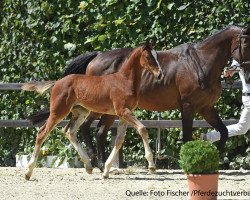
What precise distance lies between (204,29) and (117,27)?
146 centimetres

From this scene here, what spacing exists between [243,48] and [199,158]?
323cm

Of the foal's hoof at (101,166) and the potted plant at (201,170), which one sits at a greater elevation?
the potted plant at (201,170)

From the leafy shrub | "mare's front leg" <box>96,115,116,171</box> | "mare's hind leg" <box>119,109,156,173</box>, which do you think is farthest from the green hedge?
the leafy shrub

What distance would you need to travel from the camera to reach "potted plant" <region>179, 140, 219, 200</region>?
8.30 meters

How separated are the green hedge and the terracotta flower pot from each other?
4.41 meters

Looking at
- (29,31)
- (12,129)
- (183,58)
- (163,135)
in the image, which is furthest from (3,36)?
(183,58)

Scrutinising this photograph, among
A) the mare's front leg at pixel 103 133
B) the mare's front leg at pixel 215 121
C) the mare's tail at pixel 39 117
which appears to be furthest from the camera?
the mare's front leg at pixel 103 133

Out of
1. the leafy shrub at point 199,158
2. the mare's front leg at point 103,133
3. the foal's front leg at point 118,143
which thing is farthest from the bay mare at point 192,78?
the leafy shrub at point 199,158

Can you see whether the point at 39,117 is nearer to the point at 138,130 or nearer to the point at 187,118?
the point at 138,130

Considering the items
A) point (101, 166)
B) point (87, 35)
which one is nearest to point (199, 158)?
point (101, 166)

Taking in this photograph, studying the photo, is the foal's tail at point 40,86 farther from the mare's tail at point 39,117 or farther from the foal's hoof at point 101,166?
the foal's hoof at point 101,166

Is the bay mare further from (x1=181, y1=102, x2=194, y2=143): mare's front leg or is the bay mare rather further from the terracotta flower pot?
the terracotta flower pot

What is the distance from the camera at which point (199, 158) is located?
8.27 meters

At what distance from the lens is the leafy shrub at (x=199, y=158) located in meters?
8.29
